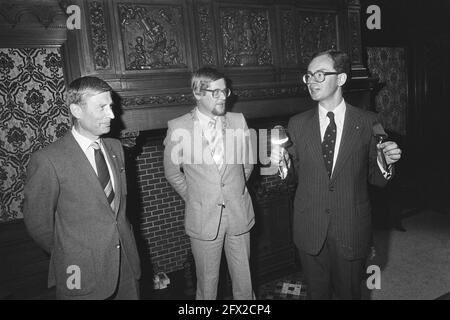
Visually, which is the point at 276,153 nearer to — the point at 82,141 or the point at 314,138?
the point at 314,138

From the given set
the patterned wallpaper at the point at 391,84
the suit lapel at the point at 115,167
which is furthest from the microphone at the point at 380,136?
the patterned wallpaper at the point at 391,84

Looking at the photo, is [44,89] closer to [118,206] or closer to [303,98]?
[118,206]

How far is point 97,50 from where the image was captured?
271cm

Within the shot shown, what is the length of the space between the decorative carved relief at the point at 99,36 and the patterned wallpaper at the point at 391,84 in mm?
4204

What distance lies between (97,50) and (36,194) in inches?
56.1

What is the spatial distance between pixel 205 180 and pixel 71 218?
97cm

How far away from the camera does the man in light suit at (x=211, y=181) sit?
245 centimetres

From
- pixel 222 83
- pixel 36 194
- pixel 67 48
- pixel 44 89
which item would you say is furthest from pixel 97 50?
pixel 36 194

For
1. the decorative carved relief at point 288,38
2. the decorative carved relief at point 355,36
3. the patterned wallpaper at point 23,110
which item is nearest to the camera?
the patterned wallpaper at point 23,110

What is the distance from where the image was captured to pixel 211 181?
2.45m

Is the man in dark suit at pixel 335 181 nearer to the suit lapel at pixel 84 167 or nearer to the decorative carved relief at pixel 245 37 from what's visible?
the decorative carved relief at pixel 245 37

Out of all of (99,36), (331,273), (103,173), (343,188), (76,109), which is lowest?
(331,273)

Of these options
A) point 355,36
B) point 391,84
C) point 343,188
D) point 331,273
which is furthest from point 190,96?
point 391,84

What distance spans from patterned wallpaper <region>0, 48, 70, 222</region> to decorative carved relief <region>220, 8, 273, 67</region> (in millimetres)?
1707
